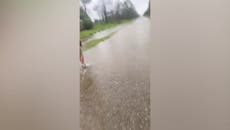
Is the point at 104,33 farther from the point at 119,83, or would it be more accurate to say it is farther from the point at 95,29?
the point at 119,83

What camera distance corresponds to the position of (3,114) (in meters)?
2.23

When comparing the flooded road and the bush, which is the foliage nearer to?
the bush

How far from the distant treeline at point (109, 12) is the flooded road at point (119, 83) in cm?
8

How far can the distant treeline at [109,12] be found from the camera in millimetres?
1960

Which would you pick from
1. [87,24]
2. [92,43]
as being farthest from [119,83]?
[87,24]

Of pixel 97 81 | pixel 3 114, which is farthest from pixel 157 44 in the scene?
pixel 3 114

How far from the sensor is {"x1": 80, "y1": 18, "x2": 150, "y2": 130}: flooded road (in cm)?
188

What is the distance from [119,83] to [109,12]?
0.50 meters

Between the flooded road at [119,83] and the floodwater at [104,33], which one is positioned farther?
the floodwater at [104,33]

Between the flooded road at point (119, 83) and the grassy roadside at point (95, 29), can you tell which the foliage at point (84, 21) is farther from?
the flooded road at point (119, 83)

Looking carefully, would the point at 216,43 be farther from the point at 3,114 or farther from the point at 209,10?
the point at 3,114

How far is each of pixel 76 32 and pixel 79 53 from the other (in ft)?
0.51

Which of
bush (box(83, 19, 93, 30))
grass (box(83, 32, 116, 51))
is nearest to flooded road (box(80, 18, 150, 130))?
grass (box(83, 32, 116, 51))

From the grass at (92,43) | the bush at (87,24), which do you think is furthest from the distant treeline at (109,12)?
the grass at (92,43)
